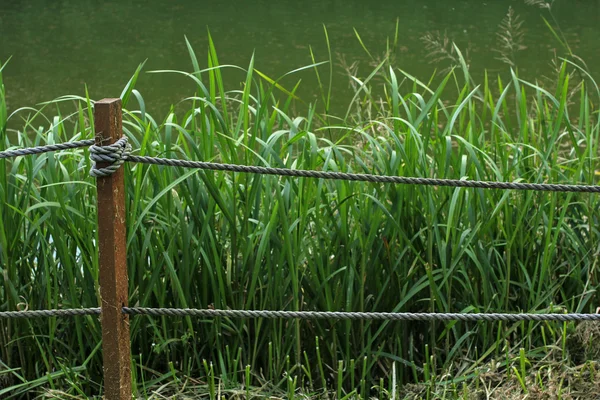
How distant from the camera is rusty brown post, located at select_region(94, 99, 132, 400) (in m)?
1.48

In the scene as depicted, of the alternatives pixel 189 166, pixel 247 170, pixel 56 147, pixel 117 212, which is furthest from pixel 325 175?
pixel 56 147

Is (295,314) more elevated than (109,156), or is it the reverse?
(109,156)

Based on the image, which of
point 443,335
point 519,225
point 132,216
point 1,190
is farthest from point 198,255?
point 519,225

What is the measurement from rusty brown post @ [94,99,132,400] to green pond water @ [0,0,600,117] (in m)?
4.20

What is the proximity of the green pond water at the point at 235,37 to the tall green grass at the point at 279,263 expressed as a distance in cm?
377

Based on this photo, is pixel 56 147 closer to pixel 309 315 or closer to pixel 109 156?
pixel 109 156

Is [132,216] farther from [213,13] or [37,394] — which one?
[213,13]

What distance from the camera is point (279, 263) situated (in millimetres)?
1887

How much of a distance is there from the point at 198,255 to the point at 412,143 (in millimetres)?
593

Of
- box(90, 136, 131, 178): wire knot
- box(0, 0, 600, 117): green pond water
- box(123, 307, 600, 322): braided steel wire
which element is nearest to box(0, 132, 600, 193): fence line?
box(90, 136, 131, 178): wire knot

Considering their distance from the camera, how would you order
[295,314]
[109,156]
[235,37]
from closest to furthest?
1. [109,156]
2. [295,314]
3. [235,37]

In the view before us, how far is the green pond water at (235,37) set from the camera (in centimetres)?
664

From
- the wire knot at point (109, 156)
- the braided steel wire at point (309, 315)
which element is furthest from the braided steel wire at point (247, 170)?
the braided steel wire at point (309, 315)

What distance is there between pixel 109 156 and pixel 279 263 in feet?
1.83
